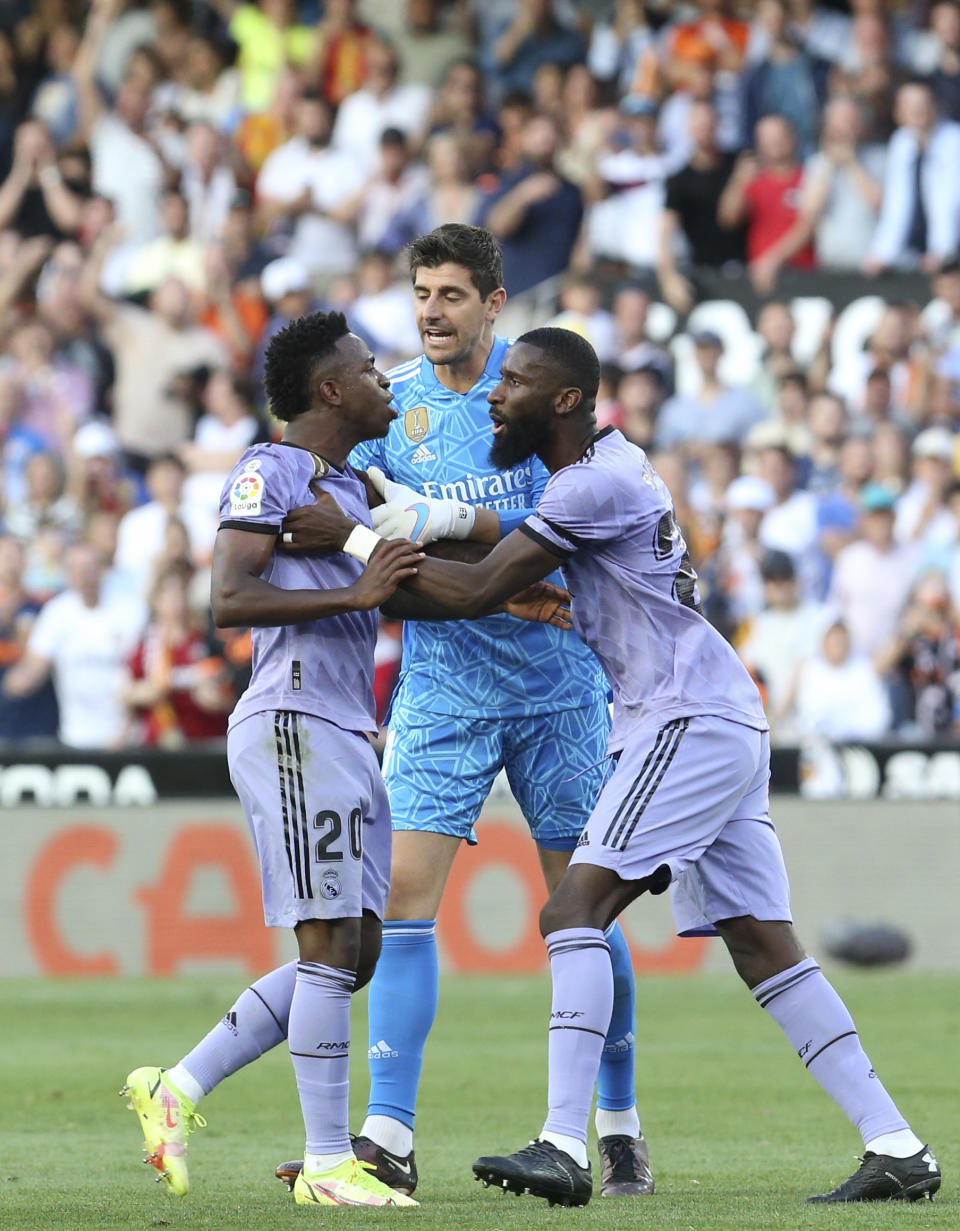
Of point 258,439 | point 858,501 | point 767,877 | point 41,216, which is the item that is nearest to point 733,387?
point 858,501

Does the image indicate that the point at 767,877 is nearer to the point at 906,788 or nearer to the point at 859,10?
the point at 906,788

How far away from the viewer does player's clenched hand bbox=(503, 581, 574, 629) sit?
6.18m

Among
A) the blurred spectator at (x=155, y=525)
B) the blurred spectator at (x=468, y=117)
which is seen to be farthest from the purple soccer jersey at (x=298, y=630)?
the blurred spectator at (x=468, y=117)

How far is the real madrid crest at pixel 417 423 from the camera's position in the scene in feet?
21.6

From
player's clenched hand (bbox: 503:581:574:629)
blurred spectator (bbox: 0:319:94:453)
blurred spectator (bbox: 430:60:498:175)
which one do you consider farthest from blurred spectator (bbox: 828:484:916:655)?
player's clenched hand (bbox: 503:581:574:629)

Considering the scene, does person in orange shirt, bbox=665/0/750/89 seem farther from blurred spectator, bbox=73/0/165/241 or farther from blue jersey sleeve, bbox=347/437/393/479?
blue jersey sleeve, bbox=347/437/393/479

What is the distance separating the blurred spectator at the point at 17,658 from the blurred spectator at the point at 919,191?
6.68m

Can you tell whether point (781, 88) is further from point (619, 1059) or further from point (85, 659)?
point (619, 1059)

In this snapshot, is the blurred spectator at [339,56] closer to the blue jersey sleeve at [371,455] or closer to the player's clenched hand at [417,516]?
the blue jersey sleeve at [371,455]

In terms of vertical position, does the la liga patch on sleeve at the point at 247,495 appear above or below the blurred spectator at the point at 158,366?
below

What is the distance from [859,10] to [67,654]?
8.36 meters

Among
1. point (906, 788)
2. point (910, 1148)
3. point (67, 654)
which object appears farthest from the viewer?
point (67, 654)

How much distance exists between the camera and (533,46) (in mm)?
18219

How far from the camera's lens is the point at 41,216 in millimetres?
18125
